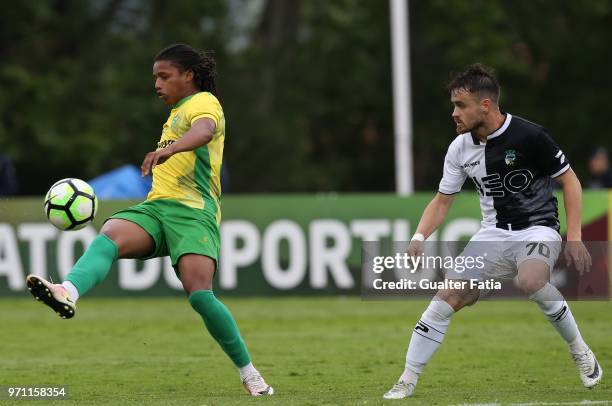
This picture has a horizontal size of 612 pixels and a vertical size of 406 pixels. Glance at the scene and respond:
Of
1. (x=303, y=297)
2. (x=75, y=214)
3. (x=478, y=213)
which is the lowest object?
(x=303, y=297)

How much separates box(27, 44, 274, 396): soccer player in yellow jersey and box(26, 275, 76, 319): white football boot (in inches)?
10.8

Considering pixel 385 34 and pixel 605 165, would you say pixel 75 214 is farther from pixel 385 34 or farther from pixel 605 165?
pixel 385 34

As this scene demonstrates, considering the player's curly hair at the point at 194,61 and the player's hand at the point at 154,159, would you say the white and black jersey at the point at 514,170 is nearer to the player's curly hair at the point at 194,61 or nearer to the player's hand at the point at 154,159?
the player's curly hair at the point at 194,61

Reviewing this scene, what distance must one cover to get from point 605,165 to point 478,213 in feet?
13.1

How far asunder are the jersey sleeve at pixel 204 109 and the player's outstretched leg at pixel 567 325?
223cm

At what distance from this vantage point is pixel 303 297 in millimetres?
17562

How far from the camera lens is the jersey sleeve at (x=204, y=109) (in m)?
7.87

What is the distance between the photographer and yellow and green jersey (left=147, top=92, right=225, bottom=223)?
796cm

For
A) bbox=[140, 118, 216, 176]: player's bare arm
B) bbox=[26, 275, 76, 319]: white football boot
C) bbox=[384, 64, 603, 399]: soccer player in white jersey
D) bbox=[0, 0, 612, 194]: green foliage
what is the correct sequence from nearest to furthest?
bbox=[26, 275, 76, 319]: white football boot
bbox=[140, 118, 216, 176]: player's bare arm
bbox=[384, 64, 603, 399]: soccer player in white jersey
bbox=[0, 0, 612, 194]: green foliage

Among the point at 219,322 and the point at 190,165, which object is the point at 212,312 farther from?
the point at 190,165

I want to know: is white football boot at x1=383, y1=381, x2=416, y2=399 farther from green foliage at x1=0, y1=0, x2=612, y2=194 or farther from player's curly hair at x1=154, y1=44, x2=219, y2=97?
green foliage at x1=0, y1=0, x2=612, y2=194

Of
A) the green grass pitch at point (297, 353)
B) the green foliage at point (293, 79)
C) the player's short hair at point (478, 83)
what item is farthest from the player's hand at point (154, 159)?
the green foliage at point (293, 79)

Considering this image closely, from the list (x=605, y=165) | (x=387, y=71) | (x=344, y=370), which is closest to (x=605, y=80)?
(x=387, y=71)

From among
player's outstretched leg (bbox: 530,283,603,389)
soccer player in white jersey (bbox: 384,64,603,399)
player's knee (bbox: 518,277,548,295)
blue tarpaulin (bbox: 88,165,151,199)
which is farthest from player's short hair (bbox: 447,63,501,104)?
blue tarpaulin (bbox: 88,165,151,199)
